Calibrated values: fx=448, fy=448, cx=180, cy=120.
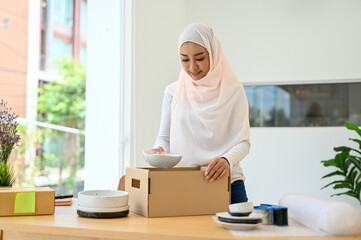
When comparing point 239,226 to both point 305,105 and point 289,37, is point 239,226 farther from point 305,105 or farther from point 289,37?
point 289,37

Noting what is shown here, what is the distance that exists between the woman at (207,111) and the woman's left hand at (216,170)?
25 centimetres

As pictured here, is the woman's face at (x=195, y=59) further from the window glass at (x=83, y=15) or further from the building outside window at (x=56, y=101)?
the window glass at (x=83, y=15)

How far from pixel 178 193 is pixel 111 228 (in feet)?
1.06

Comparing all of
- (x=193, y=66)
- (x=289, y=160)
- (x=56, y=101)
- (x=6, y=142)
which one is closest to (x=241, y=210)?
(x=193, y=66)

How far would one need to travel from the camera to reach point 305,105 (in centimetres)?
454

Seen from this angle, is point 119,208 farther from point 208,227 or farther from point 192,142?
point 192,142

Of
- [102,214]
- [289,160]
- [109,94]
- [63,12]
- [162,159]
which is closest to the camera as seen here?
[102,214]

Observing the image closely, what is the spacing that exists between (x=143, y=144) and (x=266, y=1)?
204 cm

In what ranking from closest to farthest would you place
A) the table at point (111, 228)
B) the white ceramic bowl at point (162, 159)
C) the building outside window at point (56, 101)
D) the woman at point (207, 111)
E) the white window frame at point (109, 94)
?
the table at point (111, 228), the white ceramic bowl at point (162, 159), the woman at point (207, 111), the white window frame at point (109, 94), the building outside window at point (56, 101)

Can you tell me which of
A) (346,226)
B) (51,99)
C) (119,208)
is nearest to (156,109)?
(119,208)

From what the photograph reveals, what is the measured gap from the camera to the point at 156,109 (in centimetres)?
407

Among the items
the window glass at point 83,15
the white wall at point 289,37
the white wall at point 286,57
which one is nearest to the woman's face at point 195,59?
the white wall at point 286,57

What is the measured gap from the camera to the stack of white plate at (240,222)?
4.36ft

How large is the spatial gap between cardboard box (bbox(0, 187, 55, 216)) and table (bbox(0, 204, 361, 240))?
0.11 feet
